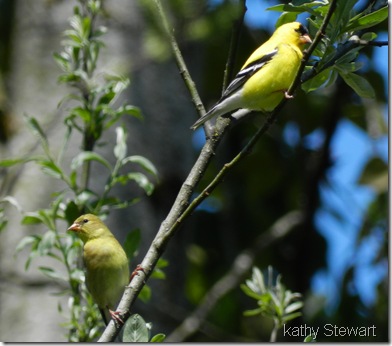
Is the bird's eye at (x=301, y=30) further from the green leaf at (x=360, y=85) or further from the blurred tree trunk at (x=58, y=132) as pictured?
the blurred tree trunk at (x=58, y=132)

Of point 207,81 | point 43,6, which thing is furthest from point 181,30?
point 207,81

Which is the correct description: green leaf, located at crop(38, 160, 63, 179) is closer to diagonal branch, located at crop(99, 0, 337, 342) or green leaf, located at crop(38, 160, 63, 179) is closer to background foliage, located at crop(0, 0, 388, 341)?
background foliage, located at crop(0, 0, 388, 341)

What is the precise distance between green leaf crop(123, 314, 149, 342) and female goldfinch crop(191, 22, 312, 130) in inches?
27.9

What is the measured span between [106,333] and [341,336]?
268 centimetres

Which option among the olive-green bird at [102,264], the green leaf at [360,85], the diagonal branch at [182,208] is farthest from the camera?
the olive-green bird at [102,264]

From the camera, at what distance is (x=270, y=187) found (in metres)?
4.92

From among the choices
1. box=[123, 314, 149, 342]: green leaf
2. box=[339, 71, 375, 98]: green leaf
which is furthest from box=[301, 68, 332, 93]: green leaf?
box=[123, 314, 149, 342]: green leaf

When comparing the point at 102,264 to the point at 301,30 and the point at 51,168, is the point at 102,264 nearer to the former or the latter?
the point at 51,168

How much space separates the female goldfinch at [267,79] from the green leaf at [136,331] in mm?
708

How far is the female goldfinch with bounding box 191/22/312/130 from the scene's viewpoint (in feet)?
7.57

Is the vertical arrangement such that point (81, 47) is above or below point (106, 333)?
above

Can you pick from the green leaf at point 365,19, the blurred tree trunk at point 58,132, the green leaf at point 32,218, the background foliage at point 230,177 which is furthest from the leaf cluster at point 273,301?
the blurred tree trunk at point 58,132

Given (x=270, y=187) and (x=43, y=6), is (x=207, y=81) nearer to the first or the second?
(x=270, y=187)

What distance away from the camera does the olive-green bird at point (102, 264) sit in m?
2.28
